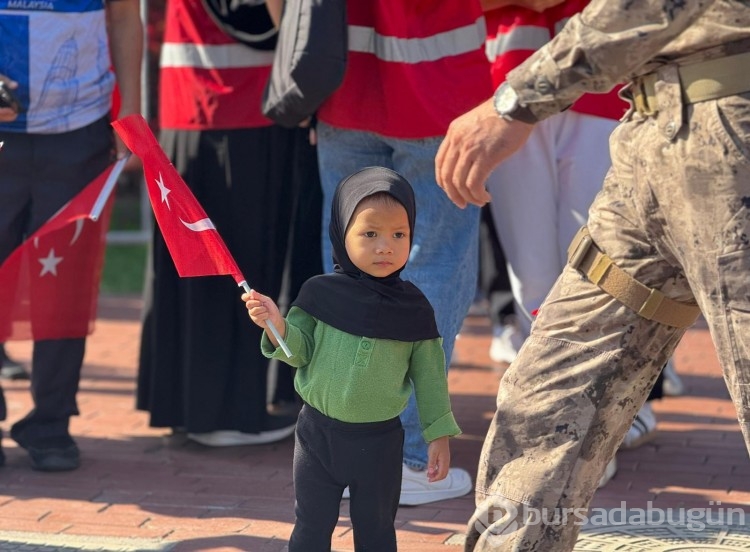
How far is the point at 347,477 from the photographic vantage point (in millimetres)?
3203

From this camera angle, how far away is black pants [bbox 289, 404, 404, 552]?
10.5 feet

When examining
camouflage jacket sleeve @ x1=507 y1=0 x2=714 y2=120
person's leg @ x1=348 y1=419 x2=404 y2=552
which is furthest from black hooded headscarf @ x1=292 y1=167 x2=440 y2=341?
camouflage jacket sleeve @ x1=507 y1=0 x2=714 y2=120

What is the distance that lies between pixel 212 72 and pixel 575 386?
7.82 ft

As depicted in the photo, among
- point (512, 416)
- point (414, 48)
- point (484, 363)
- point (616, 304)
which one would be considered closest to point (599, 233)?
point (616, 304)

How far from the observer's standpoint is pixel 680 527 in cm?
396

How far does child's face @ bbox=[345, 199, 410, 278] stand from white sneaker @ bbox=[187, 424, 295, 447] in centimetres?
200

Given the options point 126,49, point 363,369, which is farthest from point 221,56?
point 363,369

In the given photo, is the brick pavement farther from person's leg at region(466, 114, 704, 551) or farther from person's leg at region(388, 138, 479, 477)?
person's leg at region(466, 114, 704, 551)

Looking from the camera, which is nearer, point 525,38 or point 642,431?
point 525,38

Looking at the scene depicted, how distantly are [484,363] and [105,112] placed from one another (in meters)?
2.74

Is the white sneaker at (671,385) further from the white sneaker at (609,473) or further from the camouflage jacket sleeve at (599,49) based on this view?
the camouflage jacket sleeve at (599,49)

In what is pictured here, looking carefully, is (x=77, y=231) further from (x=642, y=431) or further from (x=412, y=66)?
(x=642, y=431)

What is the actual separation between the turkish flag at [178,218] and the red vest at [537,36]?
1.57 metres

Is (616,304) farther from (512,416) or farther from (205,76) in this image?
(205,76)
